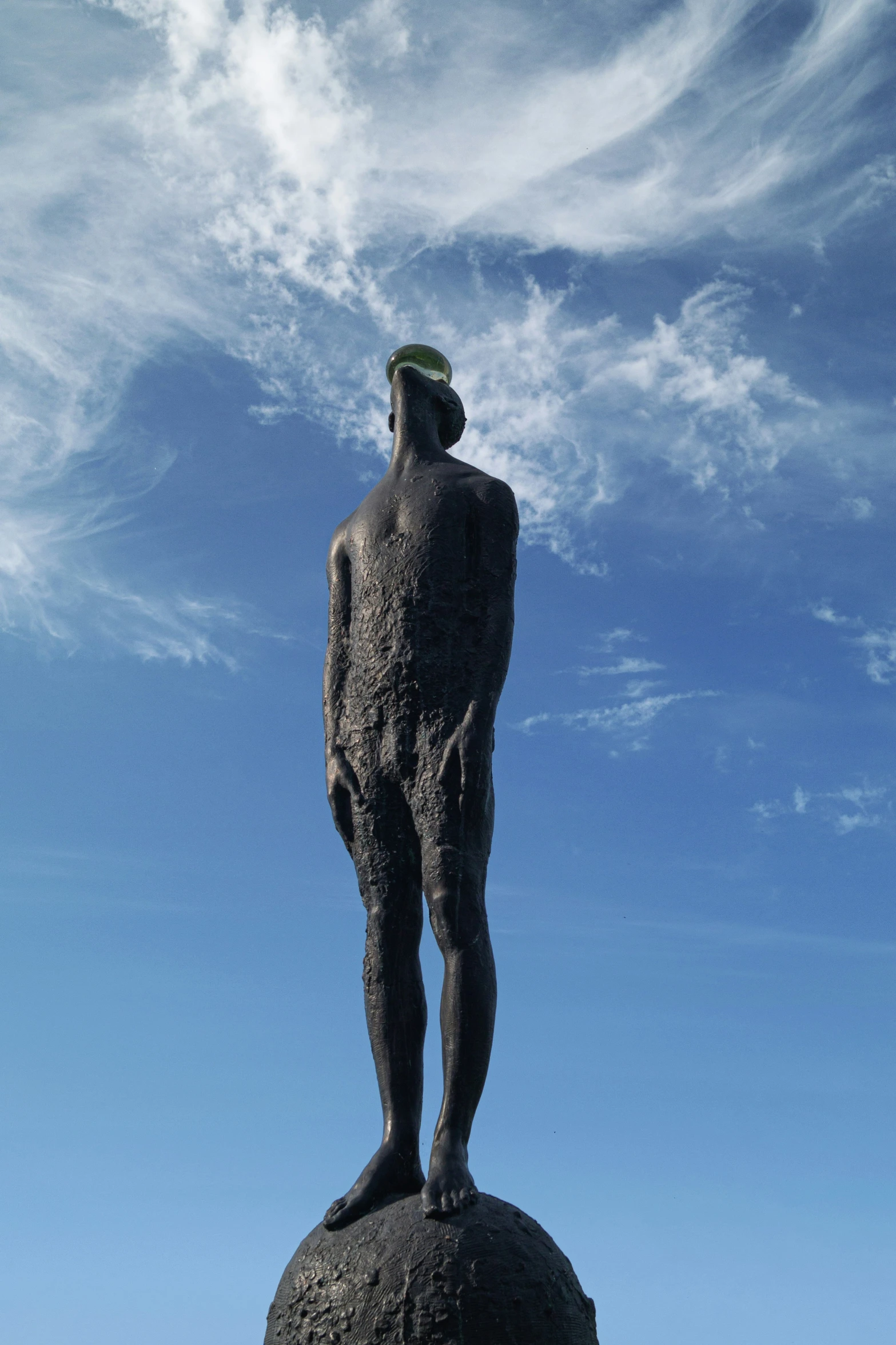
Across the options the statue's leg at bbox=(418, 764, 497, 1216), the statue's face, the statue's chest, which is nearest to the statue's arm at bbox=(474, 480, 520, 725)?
the statue's chest

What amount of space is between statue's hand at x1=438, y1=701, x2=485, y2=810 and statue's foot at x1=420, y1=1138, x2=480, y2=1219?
1.51 metres

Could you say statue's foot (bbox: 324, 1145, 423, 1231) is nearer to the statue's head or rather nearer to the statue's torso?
the statue's torso

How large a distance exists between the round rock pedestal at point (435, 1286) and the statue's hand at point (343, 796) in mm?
1829

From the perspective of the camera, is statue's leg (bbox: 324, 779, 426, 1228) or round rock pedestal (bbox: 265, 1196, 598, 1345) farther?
statue's leg (bbox: 324, 779, 426, 1228)

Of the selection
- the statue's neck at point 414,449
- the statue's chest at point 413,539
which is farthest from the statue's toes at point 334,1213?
the statue's neck at point 414,449

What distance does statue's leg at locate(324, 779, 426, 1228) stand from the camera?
5.67 m

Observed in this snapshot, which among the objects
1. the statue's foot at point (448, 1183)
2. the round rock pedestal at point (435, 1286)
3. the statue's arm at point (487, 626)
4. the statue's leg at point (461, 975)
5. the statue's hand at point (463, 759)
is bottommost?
the round rock pedestal at point (435, 1286)

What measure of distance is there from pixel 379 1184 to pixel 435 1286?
71cm

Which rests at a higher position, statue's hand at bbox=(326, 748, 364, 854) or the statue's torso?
the statue's torso

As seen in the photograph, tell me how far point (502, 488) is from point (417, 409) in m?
0.84

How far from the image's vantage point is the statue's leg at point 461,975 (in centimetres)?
542

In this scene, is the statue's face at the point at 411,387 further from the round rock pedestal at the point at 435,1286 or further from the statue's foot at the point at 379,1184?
the round rock pedestal at the point at 435,1286

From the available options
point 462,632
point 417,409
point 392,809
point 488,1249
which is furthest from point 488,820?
point 417,409

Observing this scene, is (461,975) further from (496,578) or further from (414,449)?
(414,449)
